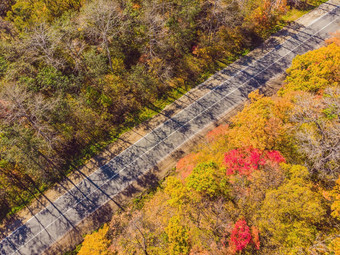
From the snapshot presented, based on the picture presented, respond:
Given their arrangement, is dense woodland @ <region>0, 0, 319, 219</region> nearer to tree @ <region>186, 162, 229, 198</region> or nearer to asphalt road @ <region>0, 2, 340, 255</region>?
asphalt road @ <region>0, 2, 340, 255</region>

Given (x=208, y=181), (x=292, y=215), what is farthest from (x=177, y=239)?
(x=292, y=215)

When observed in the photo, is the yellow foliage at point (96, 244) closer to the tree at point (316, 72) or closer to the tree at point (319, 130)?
the tree at point (319, 130)

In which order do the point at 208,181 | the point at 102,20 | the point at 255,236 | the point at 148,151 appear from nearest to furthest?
the point at 255,236
the point at 208,181
the point at 102,20
the point at 148,151

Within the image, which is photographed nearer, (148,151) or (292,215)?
(292,215)

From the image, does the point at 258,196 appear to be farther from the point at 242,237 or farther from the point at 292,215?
the point at 242,237

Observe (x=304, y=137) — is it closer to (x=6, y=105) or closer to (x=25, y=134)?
(x=25, y=134)

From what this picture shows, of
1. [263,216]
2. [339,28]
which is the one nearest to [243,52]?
[339,28]

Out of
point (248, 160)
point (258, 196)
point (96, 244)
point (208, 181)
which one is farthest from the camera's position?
point (96, 244)
